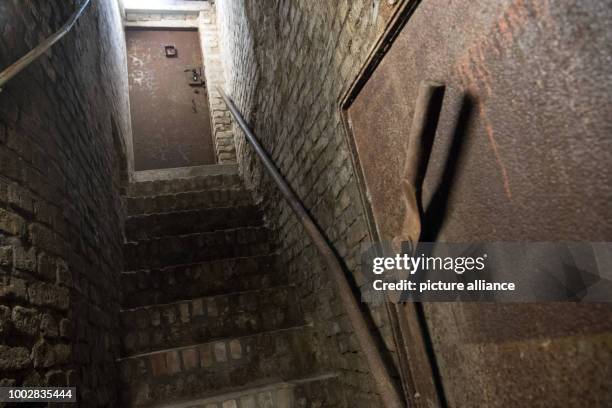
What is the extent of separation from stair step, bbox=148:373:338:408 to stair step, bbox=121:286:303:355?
1.53ft

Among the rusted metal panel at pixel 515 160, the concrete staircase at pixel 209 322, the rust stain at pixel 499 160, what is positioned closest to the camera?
the rusted metal panel at pixel 515 160

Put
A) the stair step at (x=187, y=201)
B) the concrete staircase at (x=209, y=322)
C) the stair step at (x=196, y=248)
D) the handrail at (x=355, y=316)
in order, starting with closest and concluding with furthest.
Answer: the handrail at (x=355, y=316)
the concrete staircase at (x=209, y=322)
the stair step at (x=196, y=248)
the stair step at (x=187, y=201)

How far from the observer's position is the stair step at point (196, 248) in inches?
123

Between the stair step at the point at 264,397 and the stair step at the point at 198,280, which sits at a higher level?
the stair step at the point at 198,280

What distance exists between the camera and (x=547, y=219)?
2.55 ft

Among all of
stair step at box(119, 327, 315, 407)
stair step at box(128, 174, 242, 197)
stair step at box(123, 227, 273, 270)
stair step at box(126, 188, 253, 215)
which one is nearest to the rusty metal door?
stair step at box(128, 174, 242, 197)

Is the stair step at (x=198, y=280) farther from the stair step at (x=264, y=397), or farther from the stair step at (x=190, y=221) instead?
the stair step at (x=264, y=397)

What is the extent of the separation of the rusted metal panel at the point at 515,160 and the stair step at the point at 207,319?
1578mm

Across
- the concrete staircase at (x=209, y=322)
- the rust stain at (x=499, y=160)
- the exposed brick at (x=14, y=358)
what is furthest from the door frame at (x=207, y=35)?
the rust stain at (x=499, y=160)

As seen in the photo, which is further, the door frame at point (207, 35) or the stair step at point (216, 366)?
the door frame at point (207, 35)

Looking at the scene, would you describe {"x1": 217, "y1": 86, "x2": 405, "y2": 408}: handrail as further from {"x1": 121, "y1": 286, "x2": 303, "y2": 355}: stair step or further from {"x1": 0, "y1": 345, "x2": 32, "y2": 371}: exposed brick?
{"x1": 0, "y1": 345, "x2": 32, "y2": 371}: exposed brick

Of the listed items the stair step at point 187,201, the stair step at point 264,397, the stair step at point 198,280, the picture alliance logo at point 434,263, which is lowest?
the stair step at point 264,397

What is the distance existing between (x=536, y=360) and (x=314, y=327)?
5.58 feet

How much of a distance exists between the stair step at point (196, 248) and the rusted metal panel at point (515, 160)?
228cm
